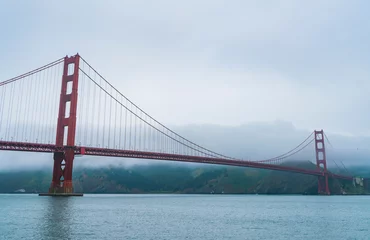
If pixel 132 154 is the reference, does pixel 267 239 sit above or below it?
below

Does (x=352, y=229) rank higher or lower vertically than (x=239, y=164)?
lower

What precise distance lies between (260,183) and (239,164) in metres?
84.9

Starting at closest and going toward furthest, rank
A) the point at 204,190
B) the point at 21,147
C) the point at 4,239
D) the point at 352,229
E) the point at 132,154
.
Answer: the point at 4,239, the point at 352,229, the point at 21,147, the point at 132,154, the point at 204,190

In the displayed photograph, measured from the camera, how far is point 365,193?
432ft

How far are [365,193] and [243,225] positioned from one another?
121 m

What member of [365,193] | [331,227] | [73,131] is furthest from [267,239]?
[365,193]

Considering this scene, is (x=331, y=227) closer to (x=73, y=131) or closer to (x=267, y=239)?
(x=267, y=239)

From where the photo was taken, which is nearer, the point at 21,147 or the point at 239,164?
the point at 21,147

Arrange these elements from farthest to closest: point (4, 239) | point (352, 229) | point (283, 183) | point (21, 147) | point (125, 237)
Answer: point (283, 183), point (21, 147), point (352, 229), point (125, 237), point (4, 239)

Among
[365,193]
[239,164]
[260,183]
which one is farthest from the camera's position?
[260,183]

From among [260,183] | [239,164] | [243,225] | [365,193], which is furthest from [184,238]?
[260,183]

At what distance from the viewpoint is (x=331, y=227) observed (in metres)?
25.4

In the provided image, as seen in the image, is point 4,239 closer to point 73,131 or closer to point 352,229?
point 352,229

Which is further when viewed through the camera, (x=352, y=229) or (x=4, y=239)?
(x=352, y=229)
